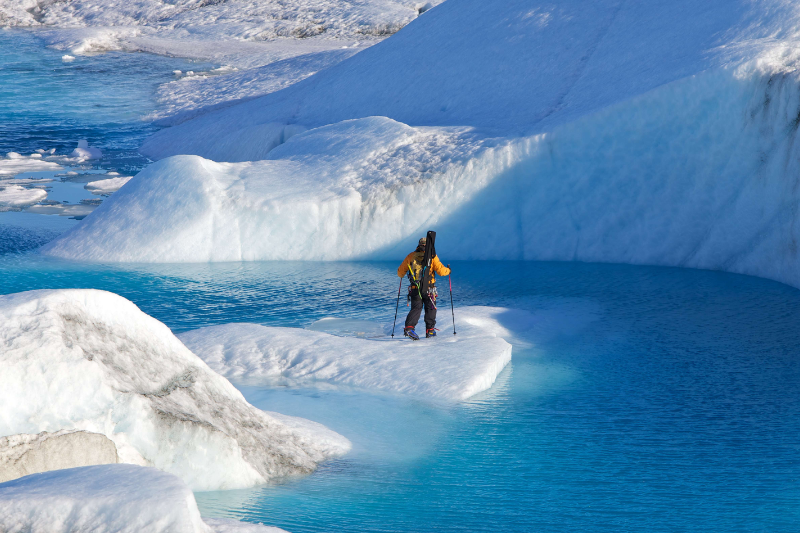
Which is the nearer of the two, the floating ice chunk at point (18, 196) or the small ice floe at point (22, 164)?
the floating ice chunk at point (18, 196)

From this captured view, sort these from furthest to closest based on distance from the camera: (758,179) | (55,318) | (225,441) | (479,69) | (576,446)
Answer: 1. (479,69)
2. (758,179)
3. (576,446)
4. (225,441)
5. (55,318)

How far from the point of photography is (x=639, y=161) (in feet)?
40.3

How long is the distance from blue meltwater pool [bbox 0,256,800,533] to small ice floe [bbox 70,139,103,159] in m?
9.83

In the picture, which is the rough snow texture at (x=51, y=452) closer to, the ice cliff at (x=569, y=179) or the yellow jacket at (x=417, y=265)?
the yellow jacket at (x=417, y=265)

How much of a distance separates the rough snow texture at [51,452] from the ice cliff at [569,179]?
835 centimetres

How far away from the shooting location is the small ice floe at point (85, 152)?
20.6m

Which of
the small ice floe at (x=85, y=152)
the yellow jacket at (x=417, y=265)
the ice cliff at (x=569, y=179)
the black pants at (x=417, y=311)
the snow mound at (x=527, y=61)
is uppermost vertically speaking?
the snow mound at (x=527, y=61)

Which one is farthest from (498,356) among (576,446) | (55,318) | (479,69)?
(479,69)

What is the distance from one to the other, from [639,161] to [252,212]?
6.34 meters

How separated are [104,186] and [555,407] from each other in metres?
13.5

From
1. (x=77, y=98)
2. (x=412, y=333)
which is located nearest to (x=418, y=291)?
(x=412, y=333)

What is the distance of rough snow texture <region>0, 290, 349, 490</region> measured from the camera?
4.20m

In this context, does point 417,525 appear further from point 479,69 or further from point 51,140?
point 51,140

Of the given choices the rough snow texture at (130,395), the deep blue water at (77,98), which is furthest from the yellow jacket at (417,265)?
the deep blue water at (77,98)
